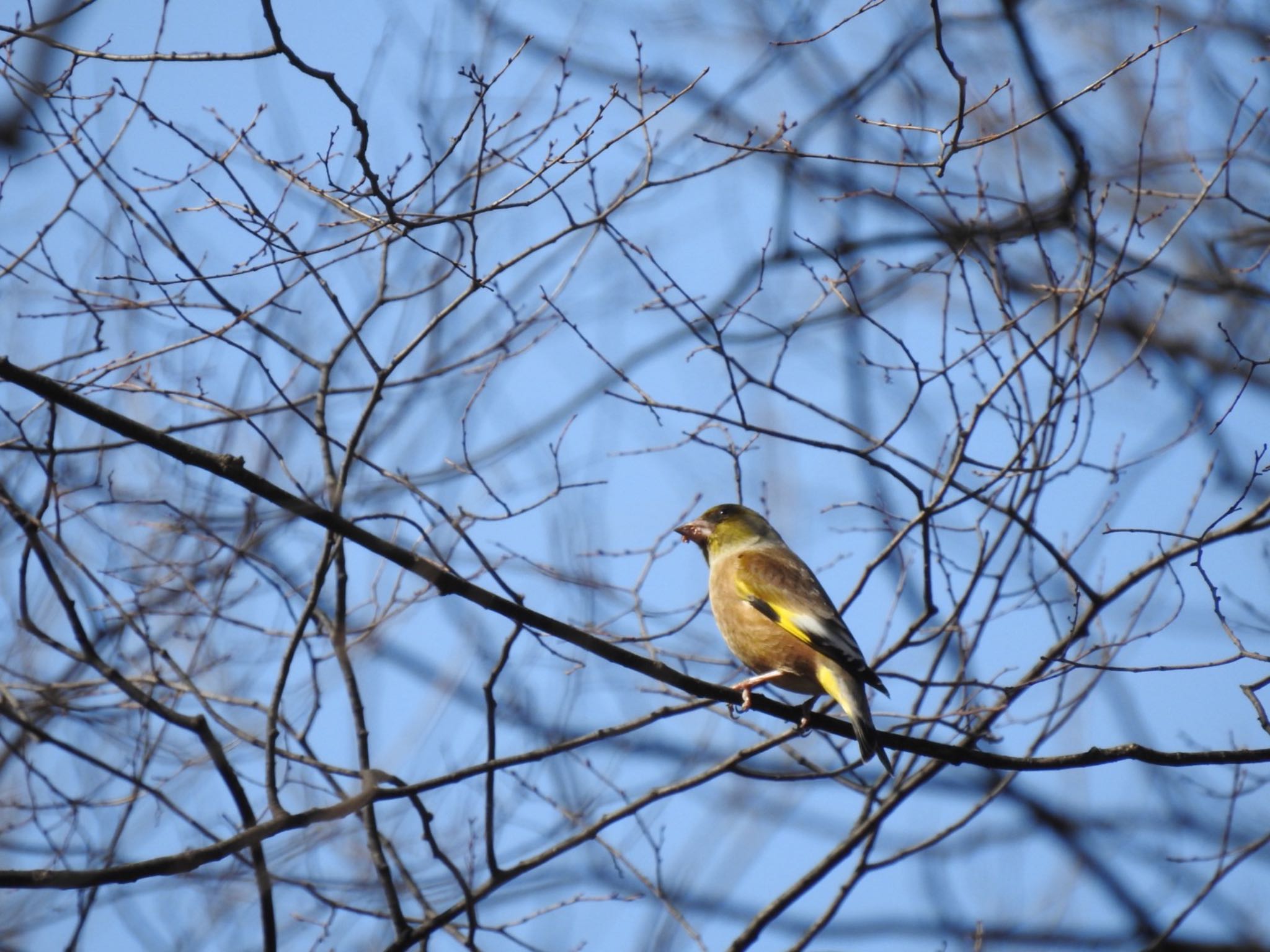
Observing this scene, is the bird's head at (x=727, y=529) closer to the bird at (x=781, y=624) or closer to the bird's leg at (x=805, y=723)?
the bird at (x=781, y=624)

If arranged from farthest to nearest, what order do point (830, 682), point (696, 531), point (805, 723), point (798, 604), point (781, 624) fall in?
point (696, 531) → point (798, 604) → point (781, 624) → point (830, 682) → point (805, 723)

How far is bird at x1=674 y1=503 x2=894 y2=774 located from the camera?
19.7 ft

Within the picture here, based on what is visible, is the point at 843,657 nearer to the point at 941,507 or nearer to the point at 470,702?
the point at 941,507

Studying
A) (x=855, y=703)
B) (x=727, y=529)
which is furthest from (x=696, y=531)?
(x=855, y=703)

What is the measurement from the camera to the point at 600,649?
14.6ft

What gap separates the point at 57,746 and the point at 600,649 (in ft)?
8.13

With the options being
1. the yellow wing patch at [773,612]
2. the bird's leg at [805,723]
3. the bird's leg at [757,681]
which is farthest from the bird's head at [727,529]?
the bird's leg at [805,723]

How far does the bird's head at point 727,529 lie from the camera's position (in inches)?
302

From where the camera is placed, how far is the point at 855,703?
5.84 meters

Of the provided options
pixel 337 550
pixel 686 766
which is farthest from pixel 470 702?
pixel 337 550

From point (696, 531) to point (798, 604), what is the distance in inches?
42.3

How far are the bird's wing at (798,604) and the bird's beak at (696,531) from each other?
0.33 metres

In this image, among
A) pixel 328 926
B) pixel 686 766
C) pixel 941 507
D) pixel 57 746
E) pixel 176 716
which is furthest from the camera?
pixel 686 766

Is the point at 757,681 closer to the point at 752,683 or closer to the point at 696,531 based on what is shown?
the point at 752,683
